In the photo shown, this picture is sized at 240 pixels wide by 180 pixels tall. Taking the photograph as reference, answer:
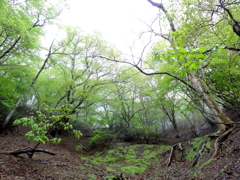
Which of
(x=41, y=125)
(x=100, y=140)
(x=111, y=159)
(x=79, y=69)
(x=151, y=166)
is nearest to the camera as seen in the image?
(x=41, y=125)

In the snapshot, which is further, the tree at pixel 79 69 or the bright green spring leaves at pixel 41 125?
the tree at pixel 79 69

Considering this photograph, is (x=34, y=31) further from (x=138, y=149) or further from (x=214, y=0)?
(x=138, y=149)

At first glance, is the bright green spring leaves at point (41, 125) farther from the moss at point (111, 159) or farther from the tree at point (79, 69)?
the tree at point (79, 69)

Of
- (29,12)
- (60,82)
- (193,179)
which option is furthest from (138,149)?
(29,12)

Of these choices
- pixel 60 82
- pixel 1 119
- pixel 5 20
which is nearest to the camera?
pixel 5 20

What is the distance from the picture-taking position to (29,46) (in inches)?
296

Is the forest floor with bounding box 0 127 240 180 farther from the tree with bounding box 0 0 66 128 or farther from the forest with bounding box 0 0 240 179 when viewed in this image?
the tree with bounding box 0 0 66 128

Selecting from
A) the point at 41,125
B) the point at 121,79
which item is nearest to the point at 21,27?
the point at 41,125

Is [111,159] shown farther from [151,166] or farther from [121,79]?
[121,79]

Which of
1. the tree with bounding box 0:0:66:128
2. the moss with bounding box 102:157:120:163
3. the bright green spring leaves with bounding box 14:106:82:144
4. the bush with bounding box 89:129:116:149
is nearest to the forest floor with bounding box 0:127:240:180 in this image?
the moss with bounding box 102:157:120:163

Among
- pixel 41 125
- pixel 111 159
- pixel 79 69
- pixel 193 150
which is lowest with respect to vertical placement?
pixel 111 159

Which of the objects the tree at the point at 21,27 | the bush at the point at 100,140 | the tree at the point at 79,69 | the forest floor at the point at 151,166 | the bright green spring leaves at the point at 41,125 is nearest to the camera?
the forest floor at the point at 151,166

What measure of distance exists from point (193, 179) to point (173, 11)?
212 inches

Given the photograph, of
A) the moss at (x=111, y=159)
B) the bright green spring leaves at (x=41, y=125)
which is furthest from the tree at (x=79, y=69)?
the bright green spring leaves at (x=41, y=125)
